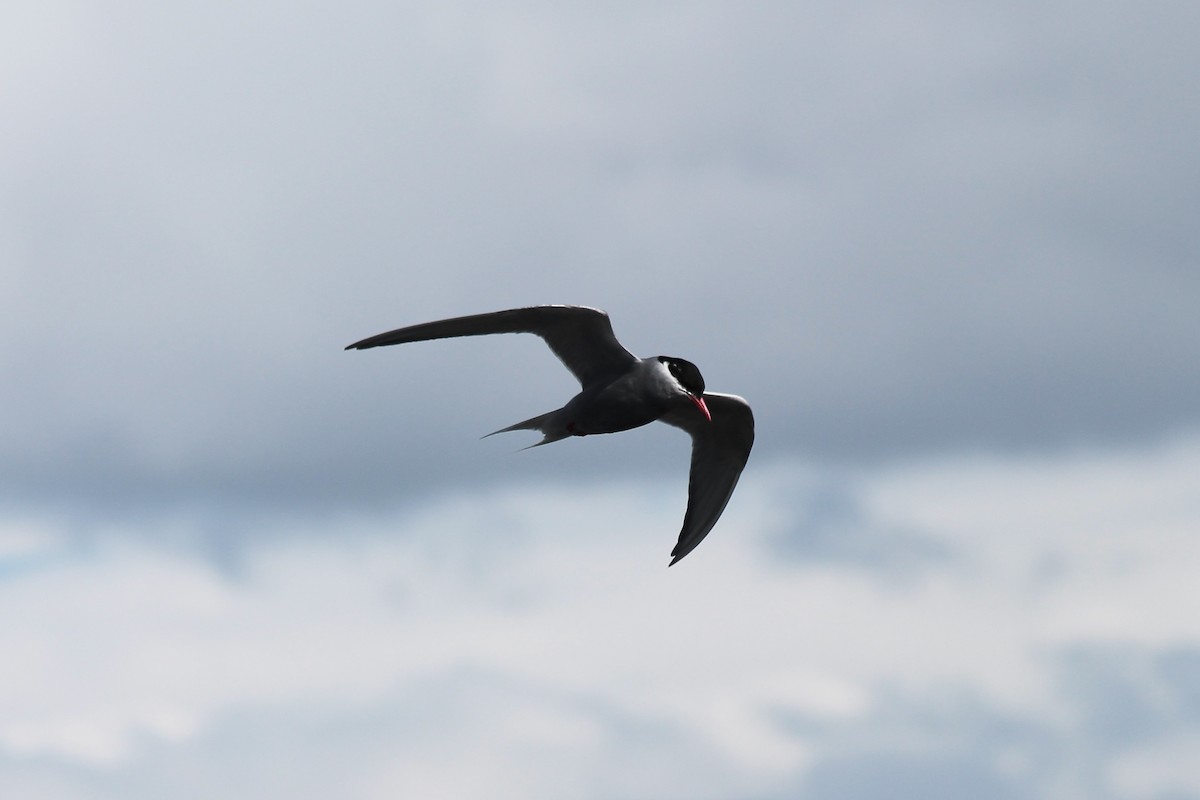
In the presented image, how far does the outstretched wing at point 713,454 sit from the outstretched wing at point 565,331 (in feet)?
10.7

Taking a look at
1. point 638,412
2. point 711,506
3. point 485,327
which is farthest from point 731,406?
point 485,327

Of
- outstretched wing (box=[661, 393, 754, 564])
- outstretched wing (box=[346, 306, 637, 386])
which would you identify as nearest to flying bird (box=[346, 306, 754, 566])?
outstretched wing (box=[346, 306, 637, 386])

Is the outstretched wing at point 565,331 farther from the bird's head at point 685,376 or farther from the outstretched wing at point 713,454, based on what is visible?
the outstretched wing at point 713,454

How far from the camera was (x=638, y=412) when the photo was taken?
78.5 feet

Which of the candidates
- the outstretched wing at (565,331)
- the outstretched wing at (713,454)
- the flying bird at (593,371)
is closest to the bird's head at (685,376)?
the flying bird at (593,371)

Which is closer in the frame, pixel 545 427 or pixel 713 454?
pixel 545 427

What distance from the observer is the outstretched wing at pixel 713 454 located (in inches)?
1078

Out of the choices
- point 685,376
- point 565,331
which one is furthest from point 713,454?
point 565,331

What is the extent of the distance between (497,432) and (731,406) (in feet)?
17.0

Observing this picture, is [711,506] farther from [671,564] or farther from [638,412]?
[638,412]

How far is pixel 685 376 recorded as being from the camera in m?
24.5

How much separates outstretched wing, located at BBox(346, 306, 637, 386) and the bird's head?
0.60m

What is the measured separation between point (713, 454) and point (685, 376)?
12.0 ft

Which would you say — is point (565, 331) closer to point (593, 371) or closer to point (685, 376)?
point (593, 371)
